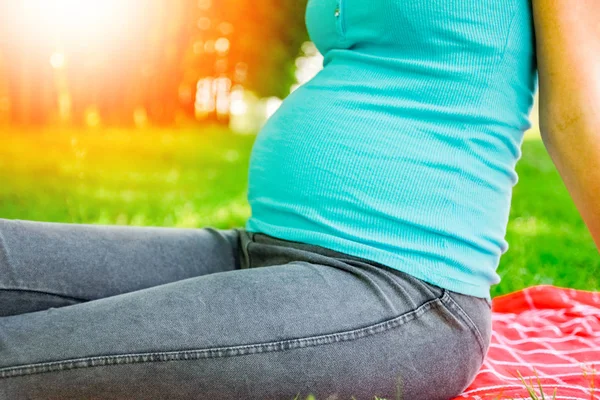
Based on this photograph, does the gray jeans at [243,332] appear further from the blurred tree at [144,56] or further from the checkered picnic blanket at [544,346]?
the blurred tree at [144,56]

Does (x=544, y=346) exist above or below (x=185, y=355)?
below

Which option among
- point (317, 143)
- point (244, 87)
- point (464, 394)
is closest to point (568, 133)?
point (317, 143)

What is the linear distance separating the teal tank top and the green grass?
1.49 metres

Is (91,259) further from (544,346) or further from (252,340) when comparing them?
(544,346)

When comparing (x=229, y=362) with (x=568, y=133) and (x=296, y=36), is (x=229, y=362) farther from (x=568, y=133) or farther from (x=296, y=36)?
(x=296, y=36)

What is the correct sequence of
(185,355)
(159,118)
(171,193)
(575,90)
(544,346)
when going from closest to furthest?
(185,355)
(575,90)
(544,346)
(171,193)
(159,118)

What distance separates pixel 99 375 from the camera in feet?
3.16

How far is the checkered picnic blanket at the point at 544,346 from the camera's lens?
1.37m

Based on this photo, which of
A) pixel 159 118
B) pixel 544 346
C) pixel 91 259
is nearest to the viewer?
pixel 91 259

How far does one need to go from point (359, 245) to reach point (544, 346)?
852mm

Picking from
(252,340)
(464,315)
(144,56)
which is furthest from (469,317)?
(144,56)

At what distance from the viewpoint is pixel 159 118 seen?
987cm

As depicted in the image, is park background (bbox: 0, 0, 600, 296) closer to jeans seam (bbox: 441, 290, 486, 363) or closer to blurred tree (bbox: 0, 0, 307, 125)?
blurred tree (bbox: 0, 0, 307, 125)

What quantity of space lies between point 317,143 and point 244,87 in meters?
10.3
